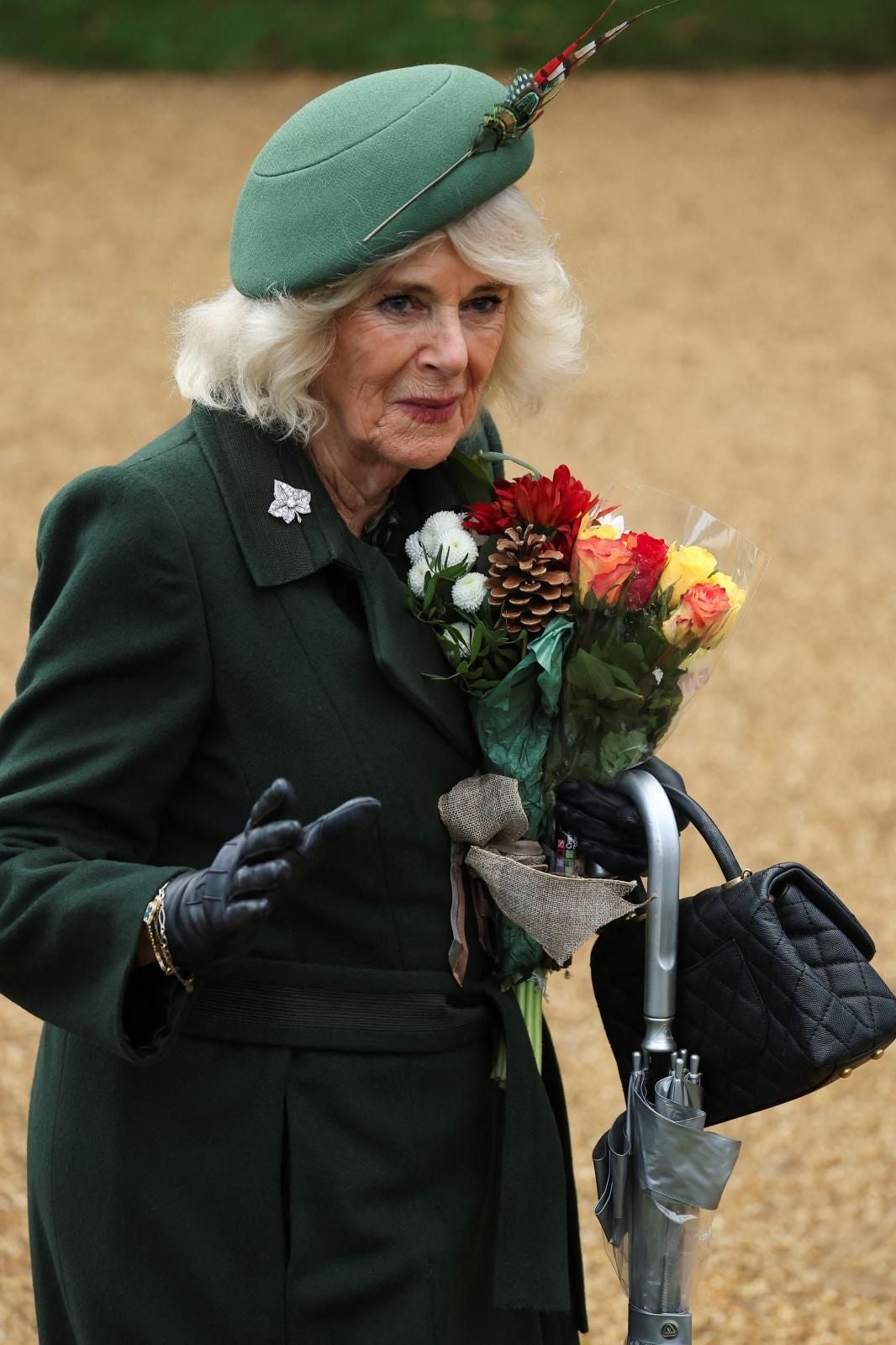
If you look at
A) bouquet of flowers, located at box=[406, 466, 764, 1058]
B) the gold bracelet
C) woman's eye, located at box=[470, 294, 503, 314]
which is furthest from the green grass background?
the gold bracelet

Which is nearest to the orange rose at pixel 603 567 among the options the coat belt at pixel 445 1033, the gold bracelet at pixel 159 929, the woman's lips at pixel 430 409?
the woman's lips at pixel 430 409

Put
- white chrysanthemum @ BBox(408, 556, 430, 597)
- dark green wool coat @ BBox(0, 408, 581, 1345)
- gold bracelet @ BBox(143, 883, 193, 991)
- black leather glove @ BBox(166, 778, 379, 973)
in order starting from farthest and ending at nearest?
white chrysanthemum @ BBox(408, 556, 430, 597), dark green wool coat @ BBox(0, 408, 581, 1345), gold bracelet @ BBox(143, 883, 193, 991), black leather glove @ BBox(166, 778, 379, 973)

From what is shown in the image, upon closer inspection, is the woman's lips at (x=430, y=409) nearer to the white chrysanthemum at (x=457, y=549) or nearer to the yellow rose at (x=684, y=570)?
the white chrysanthemum at (x=457, y=549)

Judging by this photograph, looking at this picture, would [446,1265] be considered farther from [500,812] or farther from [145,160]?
[145,160]

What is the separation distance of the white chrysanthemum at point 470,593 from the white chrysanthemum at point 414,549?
75mm

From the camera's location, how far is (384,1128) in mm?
1937

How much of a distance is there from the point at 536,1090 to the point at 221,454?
794 mm

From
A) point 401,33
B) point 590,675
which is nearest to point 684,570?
point 590,675

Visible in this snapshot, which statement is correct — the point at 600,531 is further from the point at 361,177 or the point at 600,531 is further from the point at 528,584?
the point at 361,177

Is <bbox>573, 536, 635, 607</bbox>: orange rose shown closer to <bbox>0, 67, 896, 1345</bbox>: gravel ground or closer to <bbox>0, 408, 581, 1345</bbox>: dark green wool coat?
<bbox>0, 408, 581, 1345</bbox>: dark green wool coat

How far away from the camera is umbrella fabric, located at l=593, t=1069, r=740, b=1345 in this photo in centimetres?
184

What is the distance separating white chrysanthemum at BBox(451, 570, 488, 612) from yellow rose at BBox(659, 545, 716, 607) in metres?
0.20

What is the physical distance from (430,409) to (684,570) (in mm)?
329

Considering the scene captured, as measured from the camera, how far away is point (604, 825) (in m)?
1.97
